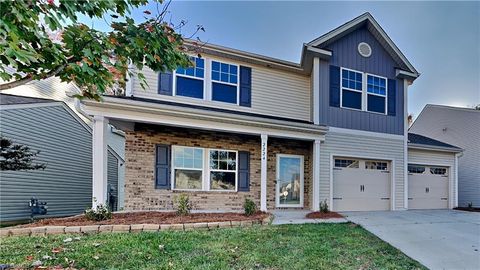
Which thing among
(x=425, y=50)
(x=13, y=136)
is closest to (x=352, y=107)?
(x=425, y=50)

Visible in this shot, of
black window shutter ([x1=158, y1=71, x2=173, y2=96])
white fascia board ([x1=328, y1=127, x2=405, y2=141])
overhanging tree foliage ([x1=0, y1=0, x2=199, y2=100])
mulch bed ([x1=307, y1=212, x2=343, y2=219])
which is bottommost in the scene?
mulch bed ([x1=307, y1=212, x2=343, y2=219])

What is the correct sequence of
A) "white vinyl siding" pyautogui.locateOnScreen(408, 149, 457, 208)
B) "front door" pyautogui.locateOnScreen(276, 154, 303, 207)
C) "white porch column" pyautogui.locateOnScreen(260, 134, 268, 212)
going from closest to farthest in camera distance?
"white porch column" pyautogui.locateOnScreen(260, 134, 268, 212) → "front door" pyautogui.locateOnScreen(276, 154, 303, 207) → "white vinyl siding" pyautogui.locateOnScreen(408, 149, 457, 208)

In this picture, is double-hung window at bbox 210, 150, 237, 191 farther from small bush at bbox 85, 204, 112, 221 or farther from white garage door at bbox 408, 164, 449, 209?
white garage door at bbox 408, 164, 449, 209

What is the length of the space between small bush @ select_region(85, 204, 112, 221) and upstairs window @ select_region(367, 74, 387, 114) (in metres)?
9.42

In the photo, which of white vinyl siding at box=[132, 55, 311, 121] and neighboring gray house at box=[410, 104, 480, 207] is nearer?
white vinyl siding at box=[132, 55, 311, 121]

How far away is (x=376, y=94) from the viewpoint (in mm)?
10961

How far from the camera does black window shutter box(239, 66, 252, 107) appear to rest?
9875 mm

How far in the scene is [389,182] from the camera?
35.6 feet

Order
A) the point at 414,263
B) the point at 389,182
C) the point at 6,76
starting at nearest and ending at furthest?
1. the point at 6,76
2. the point at 414,263
3. the point at 389,182

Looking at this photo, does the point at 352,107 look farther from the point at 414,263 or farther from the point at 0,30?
the point at 0,30

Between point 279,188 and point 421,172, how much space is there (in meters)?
6.61

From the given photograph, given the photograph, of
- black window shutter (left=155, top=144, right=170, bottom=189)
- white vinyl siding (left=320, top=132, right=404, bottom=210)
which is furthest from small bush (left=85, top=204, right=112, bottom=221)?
white vinyl siding (left=320, top=132, right=404, bottom=210)

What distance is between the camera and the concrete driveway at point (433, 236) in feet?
17.0

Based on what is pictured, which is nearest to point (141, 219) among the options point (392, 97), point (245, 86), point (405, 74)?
point (245, 86)
